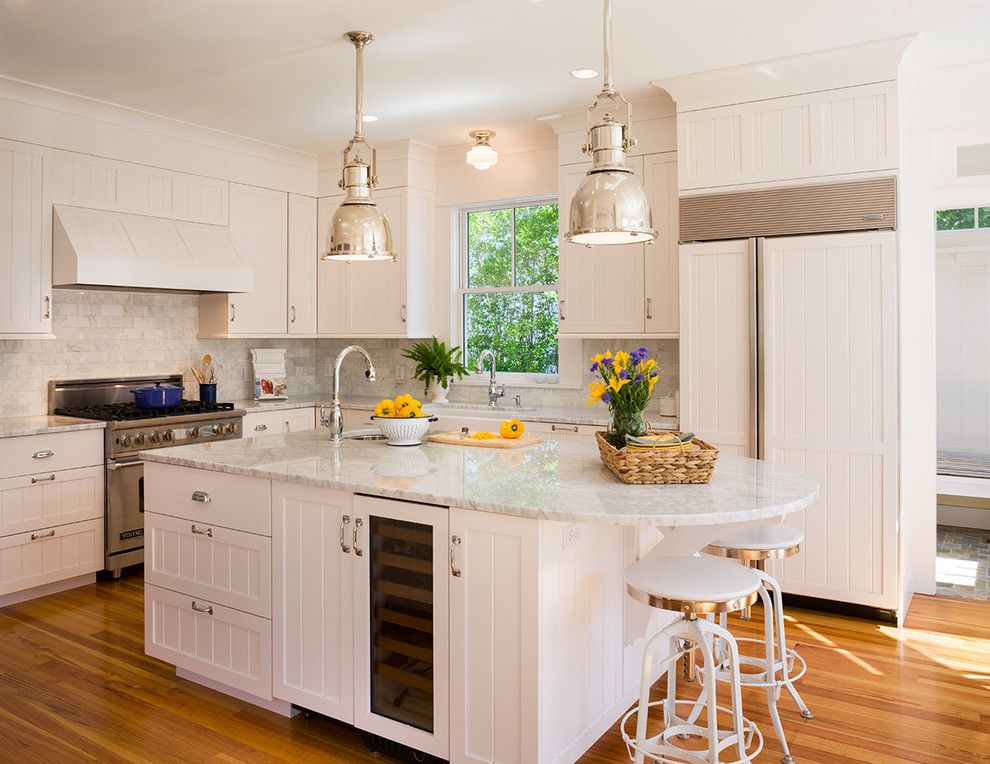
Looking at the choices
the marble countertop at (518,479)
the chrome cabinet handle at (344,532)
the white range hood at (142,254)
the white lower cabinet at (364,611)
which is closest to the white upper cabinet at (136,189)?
the white range hood at (142,254)

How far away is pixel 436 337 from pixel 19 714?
3669 millimetres

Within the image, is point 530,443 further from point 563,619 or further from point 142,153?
point 142,153

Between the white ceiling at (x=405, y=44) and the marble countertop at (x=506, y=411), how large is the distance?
Answer: 184cm

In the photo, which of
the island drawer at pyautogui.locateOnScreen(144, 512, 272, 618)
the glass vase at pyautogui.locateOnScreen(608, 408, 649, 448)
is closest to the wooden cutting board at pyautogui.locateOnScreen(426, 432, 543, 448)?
the glass vase at pyautogui.locateOnScreen(608, 408, 649, 448)

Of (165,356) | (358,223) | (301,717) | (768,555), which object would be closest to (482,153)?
(358,223)

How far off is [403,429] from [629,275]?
80.4 inches

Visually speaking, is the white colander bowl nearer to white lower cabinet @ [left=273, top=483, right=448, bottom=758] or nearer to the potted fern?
white lower cabinet @ [left=273, top=483, right=448, bottom=758]

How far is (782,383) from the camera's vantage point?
398 cm

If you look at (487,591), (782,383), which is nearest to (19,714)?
(487,591)

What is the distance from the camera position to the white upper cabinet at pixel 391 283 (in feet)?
18.5

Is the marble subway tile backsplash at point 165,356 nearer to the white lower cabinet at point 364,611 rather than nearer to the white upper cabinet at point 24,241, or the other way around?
the white upper cabinet at point 24,241

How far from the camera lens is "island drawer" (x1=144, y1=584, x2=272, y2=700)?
2.86 m

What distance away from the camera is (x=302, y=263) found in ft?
19.6

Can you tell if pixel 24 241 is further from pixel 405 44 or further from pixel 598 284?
pixel 598 284
